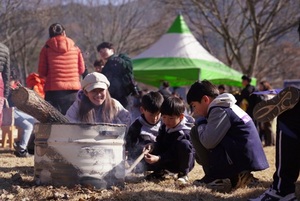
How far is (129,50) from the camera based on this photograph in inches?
1167

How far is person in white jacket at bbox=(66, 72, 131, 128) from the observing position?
4711mm

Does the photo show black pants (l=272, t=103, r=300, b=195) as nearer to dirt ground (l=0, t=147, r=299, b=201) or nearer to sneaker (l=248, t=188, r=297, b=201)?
sneaker (l=248, t=188, r=297, b=201)

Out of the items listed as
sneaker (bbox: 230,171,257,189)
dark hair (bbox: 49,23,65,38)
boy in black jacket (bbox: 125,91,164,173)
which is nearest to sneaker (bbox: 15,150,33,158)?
dark hair (bbox: 49,23,65,38)

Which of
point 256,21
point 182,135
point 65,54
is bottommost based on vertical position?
point 182,135

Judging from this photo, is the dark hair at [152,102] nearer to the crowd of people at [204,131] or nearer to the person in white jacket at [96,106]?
the crowd of people at [204,131]

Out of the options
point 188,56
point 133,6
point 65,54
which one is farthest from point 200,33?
point 65,54

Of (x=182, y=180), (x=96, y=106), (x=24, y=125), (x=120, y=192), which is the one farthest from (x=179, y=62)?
(x=120, y=192)

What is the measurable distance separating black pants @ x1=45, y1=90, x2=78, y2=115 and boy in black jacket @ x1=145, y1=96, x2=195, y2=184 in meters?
2.37

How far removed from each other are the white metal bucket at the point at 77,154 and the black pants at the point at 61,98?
2.83 meters

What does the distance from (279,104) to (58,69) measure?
4165 millimetres

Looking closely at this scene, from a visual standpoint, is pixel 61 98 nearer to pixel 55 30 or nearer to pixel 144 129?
pixel 55 30

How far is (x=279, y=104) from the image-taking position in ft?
10.8

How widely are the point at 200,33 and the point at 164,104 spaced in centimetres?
2092

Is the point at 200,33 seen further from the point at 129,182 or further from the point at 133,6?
the point at 129,182
